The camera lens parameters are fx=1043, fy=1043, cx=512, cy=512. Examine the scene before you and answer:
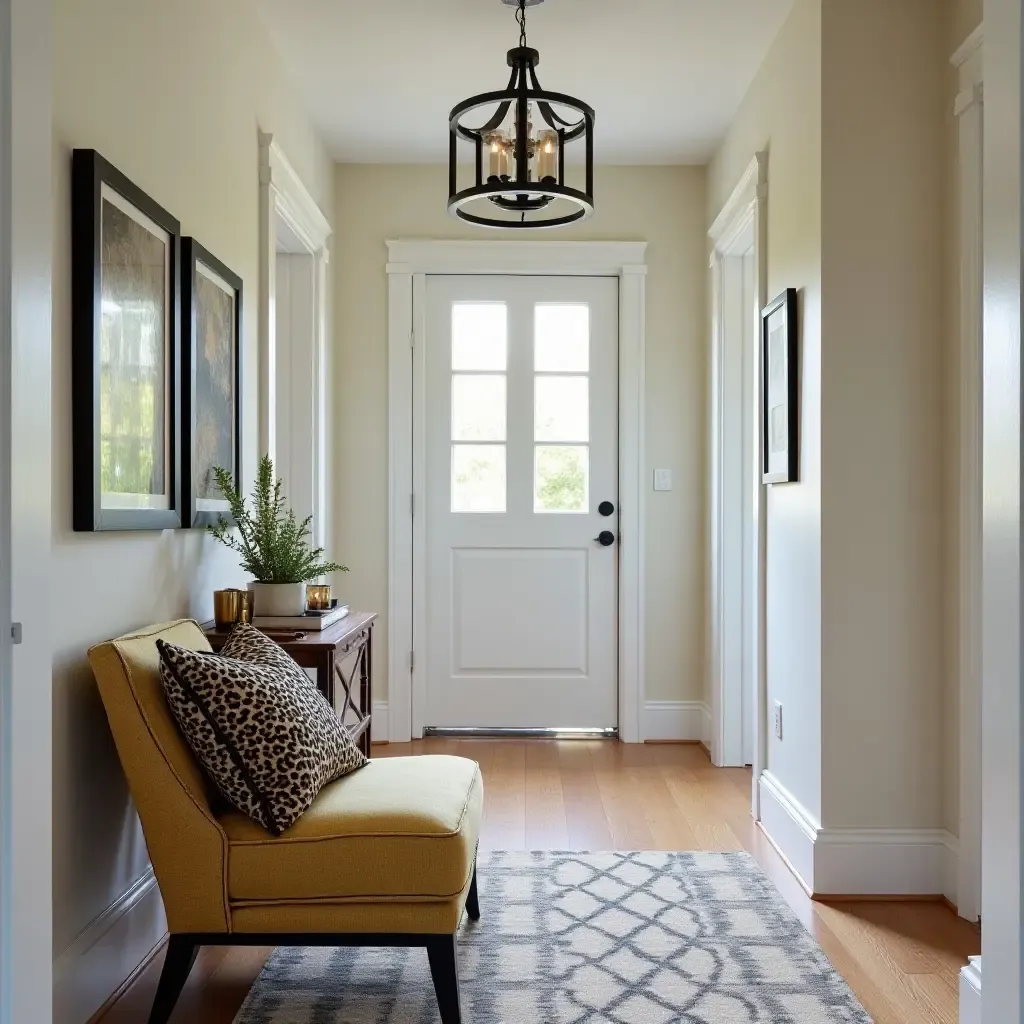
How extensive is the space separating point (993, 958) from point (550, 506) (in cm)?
347

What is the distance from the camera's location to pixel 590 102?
3.88 metres

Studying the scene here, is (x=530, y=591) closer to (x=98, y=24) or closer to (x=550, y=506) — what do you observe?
(x=550, y=506)

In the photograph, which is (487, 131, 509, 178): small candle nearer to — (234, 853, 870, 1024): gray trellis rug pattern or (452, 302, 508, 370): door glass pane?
(452, 302, 508, 370): door glass pane

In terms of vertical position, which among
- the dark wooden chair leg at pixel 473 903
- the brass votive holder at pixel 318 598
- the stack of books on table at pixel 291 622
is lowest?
the dark wooden chair leg at pixel 473 903

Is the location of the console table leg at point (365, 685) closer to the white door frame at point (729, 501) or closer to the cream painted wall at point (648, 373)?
the cream painted wall at point (648, 373)

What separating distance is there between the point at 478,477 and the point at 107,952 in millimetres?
2807

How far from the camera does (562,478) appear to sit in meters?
4.62

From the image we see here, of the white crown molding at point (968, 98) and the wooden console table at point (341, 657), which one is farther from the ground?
the white crown molding at point (968, 98)

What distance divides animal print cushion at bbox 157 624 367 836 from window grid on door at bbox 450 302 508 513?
265cm

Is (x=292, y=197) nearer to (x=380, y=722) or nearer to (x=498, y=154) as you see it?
(x=498, y=154)

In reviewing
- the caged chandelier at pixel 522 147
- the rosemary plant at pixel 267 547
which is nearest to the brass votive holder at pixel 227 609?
the rosemary plant at pixel 267 547

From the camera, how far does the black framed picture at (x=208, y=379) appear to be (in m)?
2.54

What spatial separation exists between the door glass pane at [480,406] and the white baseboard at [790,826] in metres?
1.95

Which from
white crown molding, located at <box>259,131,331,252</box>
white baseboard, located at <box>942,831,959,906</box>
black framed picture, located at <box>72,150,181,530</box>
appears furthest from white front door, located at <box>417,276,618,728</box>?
black framed picture, located at <box>72,150,181,530</box>
